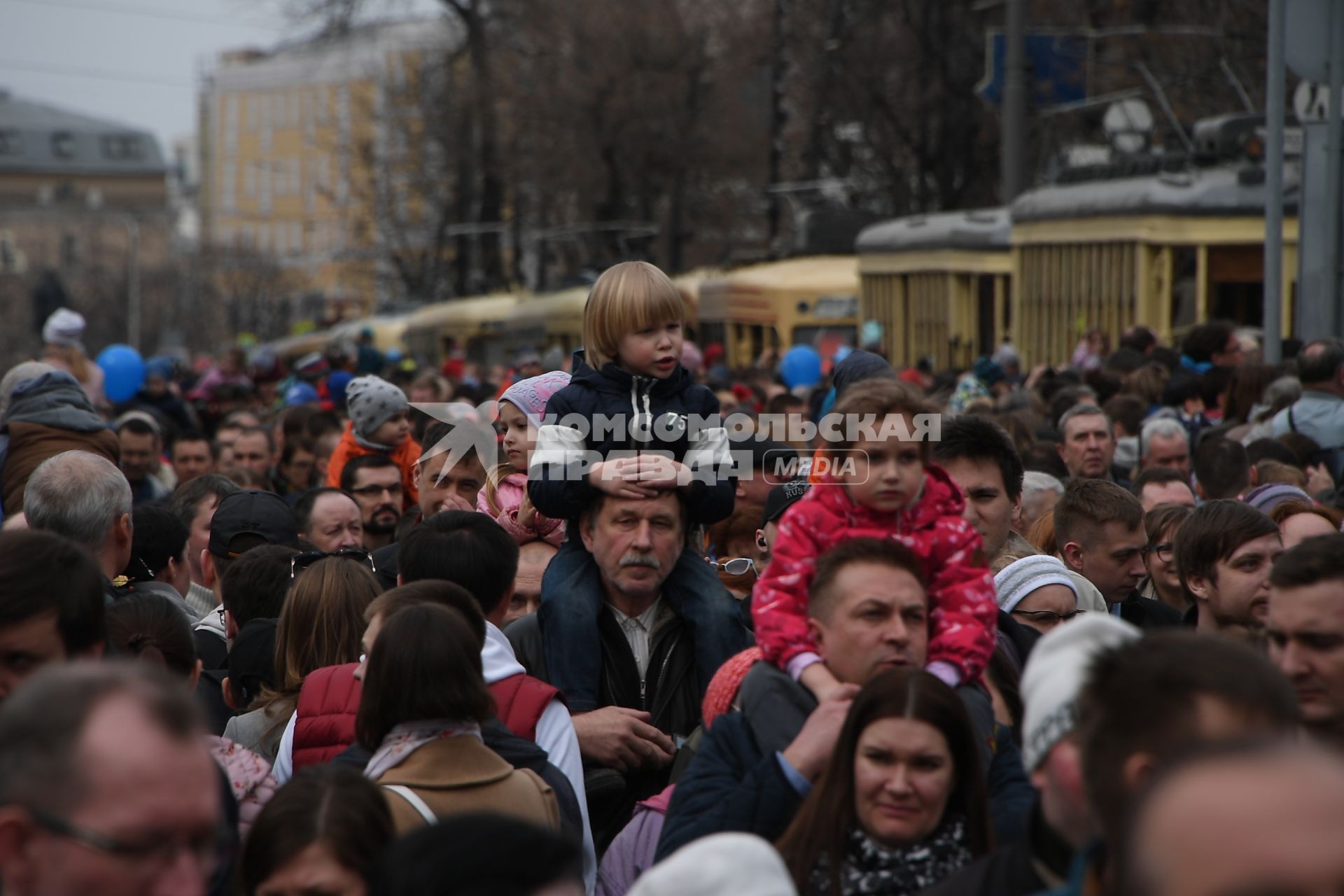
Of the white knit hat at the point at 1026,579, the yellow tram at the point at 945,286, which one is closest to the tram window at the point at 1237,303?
the yellow tram at the point at 945,286

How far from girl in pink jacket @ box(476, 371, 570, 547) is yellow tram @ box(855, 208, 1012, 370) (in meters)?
19.7

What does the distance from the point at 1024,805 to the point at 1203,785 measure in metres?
1.80

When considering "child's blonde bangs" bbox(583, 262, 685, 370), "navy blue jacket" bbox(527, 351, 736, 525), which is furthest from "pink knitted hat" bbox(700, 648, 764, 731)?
"child's blonde bangs" bbox(583, 262, 685, 370)

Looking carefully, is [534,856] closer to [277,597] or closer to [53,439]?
[277,597]

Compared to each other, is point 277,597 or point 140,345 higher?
point 277,597

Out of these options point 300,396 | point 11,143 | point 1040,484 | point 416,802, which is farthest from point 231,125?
point 416,802

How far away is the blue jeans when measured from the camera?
533 centimetres

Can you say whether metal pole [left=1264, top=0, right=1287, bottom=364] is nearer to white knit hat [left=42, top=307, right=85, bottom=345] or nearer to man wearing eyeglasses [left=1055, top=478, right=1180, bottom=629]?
man wearing eyeglasses [left=1055, top=478, right=1180, bottom=629]

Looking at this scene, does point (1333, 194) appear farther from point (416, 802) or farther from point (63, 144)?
point (63, 144)

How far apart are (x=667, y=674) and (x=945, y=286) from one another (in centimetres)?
2222

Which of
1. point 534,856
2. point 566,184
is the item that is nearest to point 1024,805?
point 534,856

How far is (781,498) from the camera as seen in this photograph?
7.00m

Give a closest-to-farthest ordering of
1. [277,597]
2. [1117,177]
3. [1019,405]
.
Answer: [277,597]
[1019,405]
[1117,177]

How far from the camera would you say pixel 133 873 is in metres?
2.88
